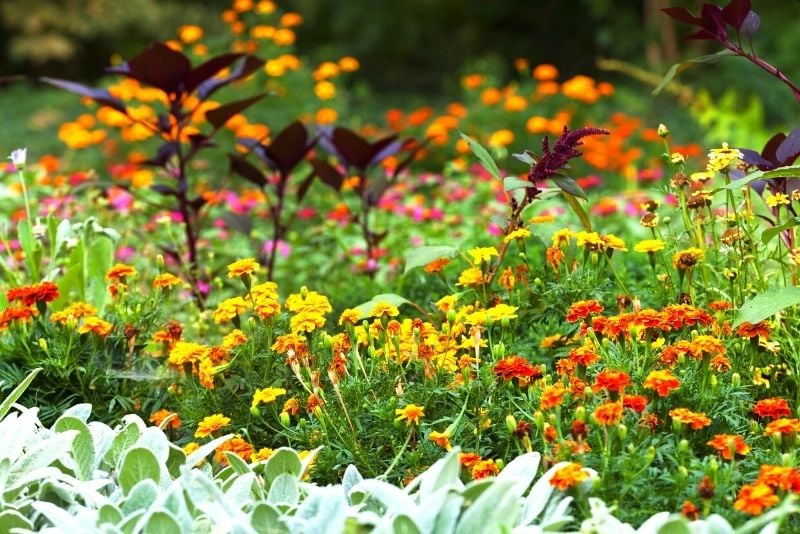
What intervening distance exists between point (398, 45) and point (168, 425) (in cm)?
1179

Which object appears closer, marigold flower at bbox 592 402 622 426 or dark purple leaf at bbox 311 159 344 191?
marigold flower at bbox 592 402 622 426

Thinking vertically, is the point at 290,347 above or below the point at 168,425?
above

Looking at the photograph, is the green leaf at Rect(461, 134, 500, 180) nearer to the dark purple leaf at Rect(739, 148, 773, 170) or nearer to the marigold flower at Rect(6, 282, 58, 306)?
the dark purple leaf at Rect(739, 148, 773, 170)

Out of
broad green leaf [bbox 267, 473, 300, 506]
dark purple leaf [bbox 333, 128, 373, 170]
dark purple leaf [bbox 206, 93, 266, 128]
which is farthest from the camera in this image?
dark purple leaf [bbox 333, 128, 373, 170]

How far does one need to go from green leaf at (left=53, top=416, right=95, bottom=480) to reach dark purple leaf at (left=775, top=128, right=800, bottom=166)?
5.43 ft

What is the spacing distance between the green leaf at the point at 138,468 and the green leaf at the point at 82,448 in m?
0.14

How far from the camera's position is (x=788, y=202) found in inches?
88.6

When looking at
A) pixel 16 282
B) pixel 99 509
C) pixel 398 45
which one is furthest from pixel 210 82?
pixel 398 45

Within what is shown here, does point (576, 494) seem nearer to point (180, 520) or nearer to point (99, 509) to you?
point (180, 520)

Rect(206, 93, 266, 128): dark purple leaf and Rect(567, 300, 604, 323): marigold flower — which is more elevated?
Rect(567, 300, 604, 323): marigold flower

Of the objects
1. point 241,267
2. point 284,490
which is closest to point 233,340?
point 241,267

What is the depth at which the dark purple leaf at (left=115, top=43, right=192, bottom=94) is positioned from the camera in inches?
118

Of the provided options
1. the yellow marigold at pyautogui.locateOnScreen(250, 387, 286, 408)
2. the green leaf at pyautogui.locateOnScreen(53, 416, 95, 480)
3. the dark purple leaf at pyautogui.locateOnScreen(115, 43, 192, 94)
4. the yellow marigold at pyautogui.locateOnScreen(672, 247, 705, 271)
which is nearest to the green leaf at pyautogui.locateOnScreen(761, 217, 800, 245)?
the yellow marigold at pyautogui.locateOnScreen(672, 247, 705, 271)

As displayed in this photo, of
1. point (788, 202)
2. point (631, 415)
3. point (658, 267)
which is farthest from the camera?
point (658, 267)
